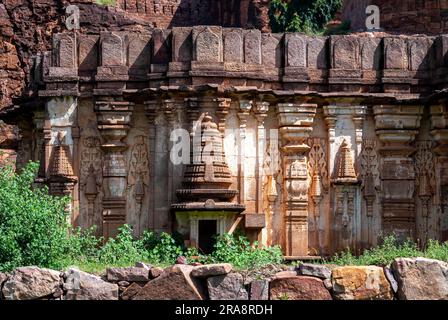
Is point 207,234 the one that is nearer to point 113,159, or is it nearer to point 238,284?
point 113,159

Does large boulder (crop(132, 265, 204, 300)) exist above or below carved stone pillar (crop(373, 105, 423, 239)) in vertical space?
below

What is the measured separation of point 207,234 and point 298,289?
6962 mm

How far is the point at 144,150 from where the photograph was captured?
739 inches

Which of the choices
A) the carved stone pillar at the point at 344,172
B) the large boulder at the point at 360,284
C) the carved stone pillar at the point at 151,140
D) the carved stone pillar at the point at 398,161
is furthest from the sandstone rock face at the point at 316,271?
the carved stone pillar at the point at 398,161

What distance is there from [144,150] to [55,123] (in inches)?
70.7

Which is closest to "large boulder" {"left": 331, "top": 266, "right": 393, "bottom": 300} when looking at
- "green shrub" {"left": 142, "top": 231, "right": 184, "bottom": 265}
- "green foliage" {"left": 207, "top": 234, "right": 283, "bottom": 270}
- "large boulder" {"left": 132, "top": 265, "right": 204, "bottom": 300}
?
"large boulder" {"left": 132, "top": 265, "right": 204, "bottom": 300}

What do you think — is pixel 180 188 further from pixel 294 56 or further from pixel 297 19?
pixel 297 19

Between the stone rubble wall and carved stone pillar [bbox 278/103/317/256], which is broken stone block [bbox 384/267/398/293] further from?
carved stone pillar [bbox 278/103/317/256]

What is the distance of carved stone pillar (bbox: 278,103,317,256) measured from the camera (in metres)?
18.6

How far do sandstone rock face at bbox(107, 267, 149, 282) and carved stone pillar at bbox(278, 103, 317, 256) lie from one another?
7.29m

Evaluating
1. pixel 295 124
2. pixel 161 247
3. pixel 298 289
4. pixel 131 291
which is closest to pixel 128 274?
pixel 131 291

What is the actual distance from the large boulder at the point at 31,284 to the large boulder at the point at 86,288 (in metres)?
0.14

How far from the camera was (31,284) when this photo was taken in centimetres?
1147
